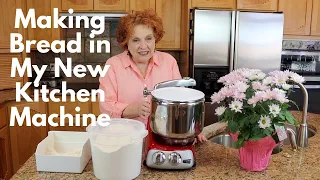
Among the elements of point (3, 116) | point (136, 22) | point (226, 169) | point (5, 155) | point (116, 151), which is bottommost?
point (5, 155)

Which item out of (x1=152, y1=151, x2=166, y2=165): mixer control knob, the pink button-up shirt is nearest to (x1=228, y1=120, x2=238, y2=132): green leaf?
(x1=152, y1=151, x2=166, y2=165): mixer control knob

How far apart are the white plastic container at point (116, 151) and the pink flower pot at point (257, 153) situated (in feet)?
1.25

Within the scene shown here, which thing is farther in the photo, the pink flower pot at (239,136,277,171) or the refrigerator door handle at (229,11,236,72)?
the refrigerator door handle at (229,11,236,72)

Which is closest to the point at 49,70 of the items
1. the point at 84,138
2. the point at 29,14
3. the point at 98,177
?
the point at 29,14

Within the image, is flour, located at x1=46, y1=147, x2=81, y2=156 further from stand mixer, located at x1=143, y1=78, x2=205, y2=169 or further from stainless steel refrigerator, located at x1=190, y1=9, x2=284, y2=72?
stainless steel refrigerator, located at x1=190, y1=9, x2=284, y2=72

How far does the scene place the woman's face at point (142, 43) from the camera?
1561 mm

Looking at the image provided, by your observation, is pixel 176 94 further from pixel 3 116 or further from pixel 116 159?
pixel 3 116

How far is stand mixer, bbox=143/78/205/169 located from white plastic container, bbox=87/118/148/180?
75 mm

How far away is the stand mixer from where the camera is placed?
1.09 metres

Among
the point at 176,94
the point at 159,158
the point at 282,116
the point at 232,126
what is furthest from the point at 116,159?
the point at 282,116

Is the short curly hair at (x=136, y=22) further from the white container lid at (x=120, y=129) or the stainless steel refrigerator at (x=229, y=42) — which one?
the stainless steel refrigerator at (x=229, y=42)

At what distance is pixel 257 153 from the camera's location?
1.15 m

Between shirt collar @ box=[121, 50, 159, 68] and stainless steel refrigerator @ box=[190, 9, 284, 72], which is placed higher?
stainless steel refrigerator @ box=[190, 9, 284, 72]

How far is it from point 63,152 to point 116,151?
362 mm
